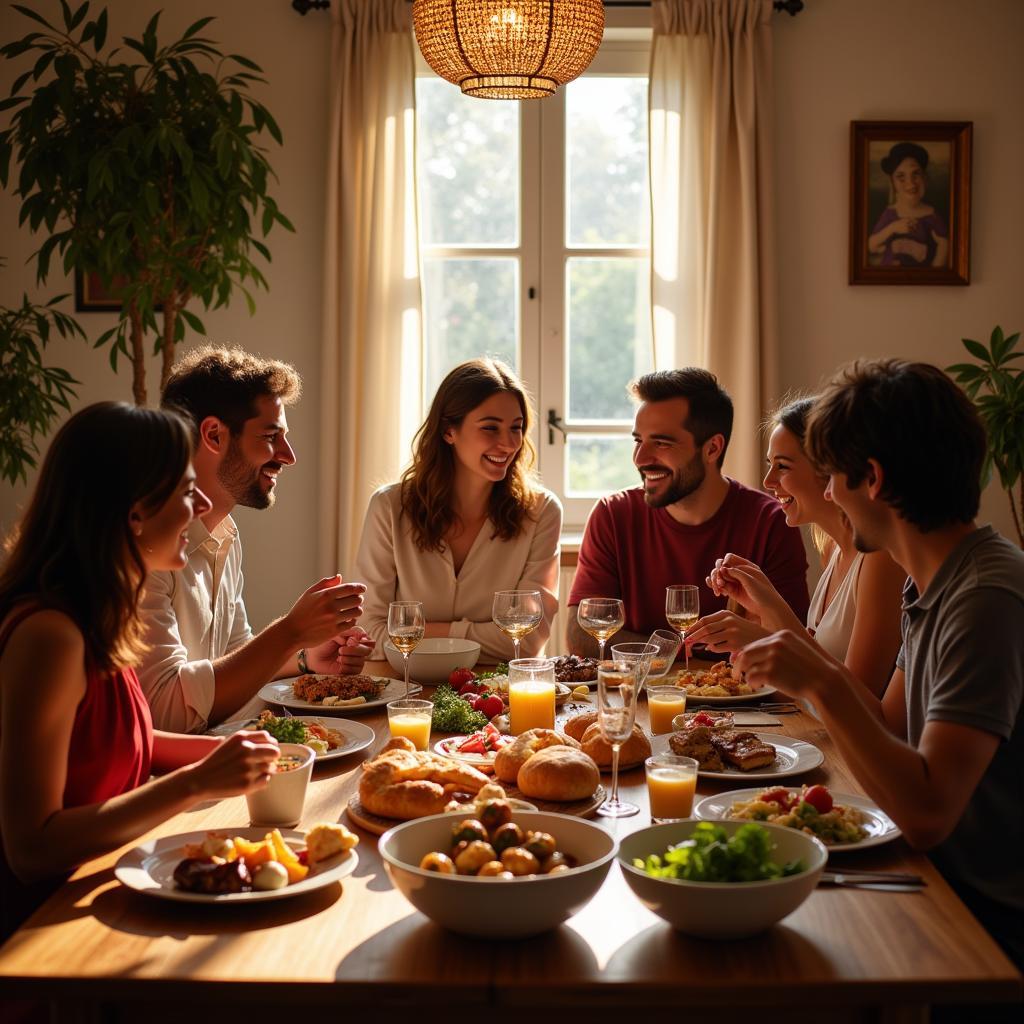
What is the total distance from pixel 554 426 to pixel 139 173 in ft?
6.15

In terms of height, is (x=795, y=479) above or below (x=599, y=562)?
above

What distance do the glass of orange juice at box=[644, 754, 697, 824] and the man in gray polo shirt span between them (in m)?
0.16

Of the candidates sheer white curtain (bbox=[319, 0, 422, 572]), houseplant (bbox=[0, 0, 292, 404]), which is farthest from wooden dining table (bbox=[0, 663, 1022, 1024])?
sheer white curtain (bbox=[319, 0, 422, 572])

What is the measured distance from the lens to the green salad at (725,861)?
4.16ft

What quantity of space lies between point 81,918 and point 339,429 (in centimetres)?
325

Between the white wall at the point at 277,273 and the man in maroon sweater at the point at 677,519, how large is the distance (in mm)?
1574

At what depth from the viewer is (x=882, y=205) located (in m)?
4.55

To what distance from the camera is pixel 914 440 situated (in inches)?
64.0

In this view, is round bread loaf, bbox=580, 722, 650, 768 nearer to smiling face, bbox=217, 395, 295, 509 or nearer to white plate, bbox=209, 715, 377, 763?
white plate, bbox=209, 715, 377, 763

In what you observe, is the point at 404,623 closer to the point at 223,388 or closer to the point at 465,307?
the point at 223,388

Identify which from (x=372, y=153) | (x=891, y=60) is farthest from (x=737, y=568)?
(x=891, y=60)

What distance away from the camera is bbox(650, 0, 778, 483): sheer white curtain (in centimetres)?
438

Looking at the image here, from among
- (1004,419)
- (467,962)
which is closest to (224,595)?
(467,962)

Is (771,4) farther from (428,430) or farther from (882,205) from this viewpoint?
(428,430)
